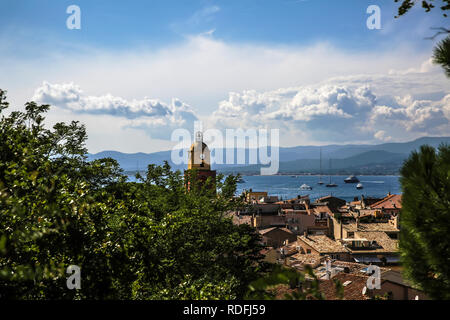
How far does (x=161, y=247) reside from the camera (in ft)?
36.6

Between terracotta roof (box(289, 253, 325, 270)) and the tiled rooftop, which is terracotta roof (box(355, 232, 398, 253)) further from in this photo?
terracotta roof (box(289, 253, 325, 270))

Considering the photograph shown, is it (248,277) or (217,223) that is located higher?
(217,223)

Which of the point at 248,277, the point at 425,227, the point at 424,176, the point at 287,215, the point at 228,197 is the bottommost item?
the point at 287,215

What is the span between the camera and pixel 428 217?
154 inches

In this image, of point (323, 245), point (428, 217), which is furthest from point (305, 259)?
point (428, 217)

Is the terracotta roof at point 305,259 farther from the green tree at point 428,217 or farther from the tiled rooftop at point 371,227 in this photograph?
the green tree at point 428,217

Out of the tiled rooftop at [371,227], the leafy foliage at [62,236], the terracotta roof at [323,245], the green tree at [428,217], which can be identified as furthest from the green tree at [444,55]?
the tiled rooftop at [371,227]

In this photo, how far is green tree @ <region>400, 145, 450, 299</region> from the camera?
382cm

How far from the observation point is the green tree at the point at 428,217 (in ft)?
12.5

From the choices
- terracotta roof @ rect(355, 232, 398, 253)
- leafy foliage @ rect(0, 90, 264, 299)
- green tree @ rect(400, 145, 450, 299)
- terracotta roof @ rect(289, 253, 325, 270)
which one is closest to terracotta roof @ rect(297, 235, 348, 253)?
terracotta roof @ rect(289, 253, 325, 270)

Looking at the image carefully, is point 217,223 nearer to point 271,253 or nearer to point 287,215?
point 271,253

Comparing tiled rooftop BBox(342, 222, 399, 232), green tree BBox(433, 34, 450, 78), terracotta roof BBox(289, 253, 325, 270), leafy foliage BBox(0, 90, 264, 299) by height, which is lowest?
terracotta roof BBox(289, 253, 325, 270)
